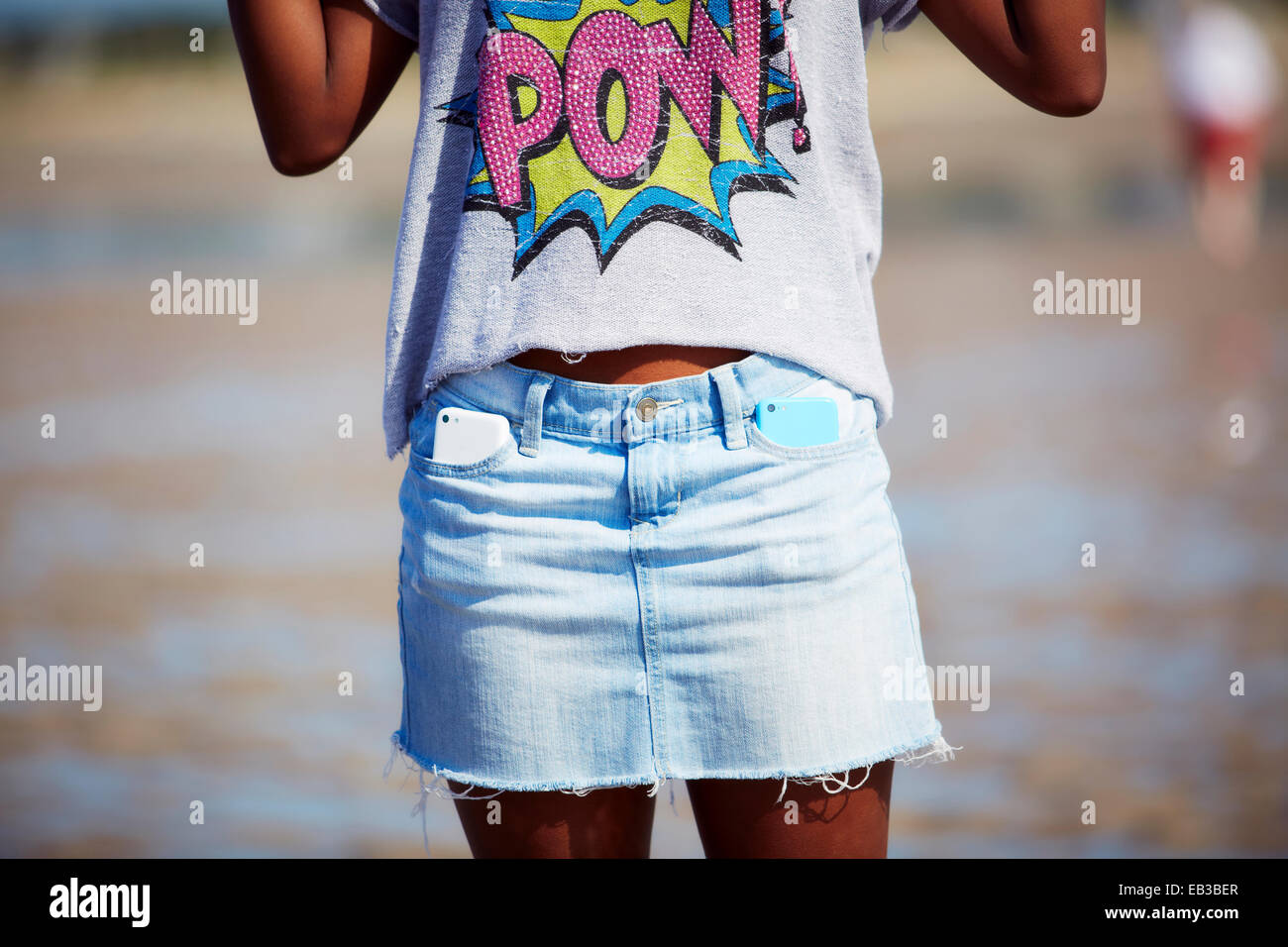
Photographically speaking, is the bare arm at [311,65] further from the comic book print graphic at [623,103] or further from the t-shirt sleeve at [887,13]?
the t-shirt sleeve at [887,13]

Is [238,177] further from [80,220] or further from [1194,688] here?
[1194,688]

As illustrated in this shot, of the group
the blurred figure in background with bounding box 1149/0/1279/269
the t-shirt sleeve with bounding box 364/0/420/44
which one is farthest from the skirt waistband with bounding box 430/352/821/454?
the blurred figure in background with bounding box 1149/0/1279/269

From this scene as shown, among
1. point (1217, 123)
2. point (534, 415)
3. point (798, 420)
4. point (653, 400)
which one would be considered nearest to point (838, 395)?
point (798, 420)

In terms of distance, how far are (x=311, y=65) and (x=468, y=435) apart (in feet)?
1.47

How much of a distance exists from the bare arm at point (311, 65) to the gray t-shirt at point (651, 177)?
13 cm

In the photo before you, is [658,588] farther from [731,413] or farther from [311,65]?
[311,65]

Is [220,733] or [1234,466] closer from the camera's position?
[220,733]

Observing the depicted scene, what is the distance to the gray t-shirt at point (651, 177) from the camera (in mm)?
1184

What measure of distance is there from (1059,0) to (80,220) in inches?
465

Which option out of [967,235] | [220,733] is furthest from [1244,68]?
[220,733]

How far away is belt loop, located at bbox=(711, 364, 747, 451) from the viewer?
45.8 inches

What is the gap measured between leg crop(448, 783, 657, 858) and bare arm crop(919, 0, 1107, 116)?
0.80 meters

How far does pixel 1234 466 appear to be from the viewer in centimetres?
487
